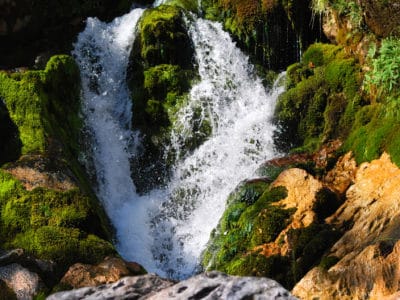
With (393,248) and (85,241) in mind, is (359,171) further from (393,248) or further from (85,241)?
(85,241)

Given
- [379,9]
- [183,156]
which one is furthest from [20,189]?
[379,9]

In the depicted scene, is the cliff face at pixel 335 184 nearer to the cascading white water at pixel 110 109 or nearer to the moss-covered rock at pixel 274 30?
the moss-covered rock at pixel 274 30

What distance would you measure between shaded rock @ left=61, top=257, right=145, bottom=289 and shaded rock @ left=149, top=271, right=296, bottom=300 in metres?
5.41

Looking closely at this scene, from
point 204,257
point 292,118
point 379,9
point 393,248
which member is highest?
point 379,9

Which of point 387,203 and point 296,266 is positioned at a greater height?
point 387,203

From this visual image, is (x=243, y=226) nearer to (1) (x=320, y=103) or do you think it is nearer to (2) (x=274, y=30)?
(1) (x=320, y=103)

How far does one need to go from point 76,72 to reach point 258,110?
524cm

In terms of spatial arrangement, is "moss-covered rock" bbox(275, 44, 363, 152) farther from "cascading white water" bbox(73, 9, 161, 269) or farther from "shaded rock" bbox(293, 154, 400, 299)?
"cascading white water" bbox(73, 9, 161, 269)

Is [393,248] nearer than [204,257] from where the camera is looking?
Yes

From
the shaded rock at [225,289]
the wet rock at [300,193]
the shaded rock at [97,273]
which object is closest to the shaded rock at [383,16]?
the wet rock at [300,193]

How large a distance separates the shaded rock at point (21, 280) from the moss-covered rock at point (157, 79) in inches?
263

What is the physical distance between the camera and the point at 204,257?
12070 mm

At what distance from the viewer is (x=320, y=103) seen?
48.2 ft

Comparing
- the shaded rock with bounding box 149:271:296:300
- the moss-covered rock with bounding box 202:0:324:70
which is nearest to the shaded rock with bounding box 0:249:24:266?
the shaded rock with bounding box 149:271:296:300
